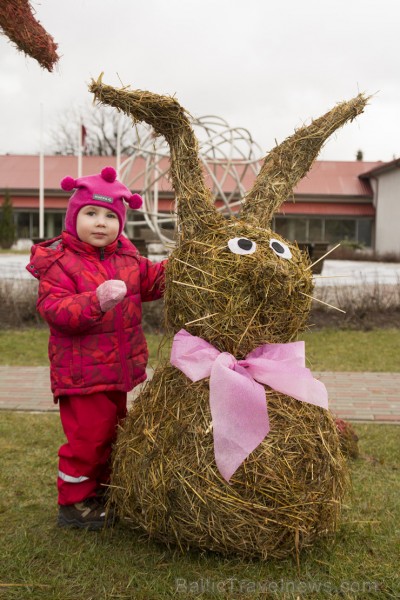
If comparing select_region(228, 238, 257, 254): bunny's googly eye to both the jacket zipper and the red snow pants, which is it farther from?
the red snow pants

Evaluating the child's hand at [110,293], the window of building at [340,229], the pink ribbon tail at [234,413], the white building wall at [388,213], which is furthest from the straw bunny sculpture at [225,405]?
the window of building at [340,229]

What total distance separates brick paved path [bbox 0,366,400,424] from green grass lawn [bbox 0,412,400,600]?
6.59ft

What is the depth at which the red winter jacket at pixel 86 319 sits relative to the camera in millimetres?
3070

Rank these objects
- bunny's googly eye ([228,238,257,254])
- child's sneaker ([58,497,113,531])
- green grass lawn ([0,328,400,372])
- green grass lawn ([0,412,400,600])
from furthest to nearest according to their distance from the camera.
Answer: green grass lawn ([0,328,400,372]) < child's sneaker ([58,497,113,531]) < bunny's googly eye ([228,238,257,254]) < green grass lawn ([0,412,400,600])

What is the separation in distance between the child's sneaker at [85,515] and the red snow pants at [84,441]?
0.14 ft

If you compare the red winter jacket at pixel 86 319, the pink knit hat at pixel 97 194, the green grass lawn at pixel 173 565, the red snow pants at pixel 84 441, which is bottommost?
the green grass lawn at pixel 173 565

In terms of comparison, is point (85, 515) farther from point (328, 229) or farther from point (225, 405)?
point (328, 229)

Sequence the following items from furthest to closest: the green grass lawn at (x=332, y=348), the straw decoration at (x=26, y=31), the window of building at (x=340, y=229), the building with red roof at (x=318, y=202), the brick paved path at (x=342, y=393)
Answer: the window of building at (x=340, y=229) → the building with red roof at (x=318, y=202) → the green grass lawn at (x=332, y=348) → the brick paved path at (x=342, y=393) → the straw decoration at (x=26, y=31)

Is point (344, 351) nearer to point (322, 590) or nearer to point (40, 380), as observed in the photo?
point (40, 380)

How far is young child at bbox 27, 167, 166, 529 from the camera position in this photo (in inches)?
126

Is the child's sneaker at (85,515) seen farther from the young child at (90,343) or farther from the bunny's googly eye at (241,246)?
the bunny's googly eye at (241,246)

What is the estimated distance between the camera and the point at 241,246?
296 centimetres

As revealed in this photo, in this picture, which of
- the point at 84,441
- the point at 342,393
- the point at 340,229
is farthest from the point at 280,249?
the point at 340,229

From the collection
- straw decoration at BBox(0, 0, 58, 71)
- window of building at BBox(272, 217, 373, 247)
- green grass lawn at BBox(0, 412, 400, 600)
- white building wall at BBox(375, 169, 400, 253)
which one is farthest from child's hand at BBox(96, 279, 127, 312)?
window of building at BBox(272, 217, 373, 247)
